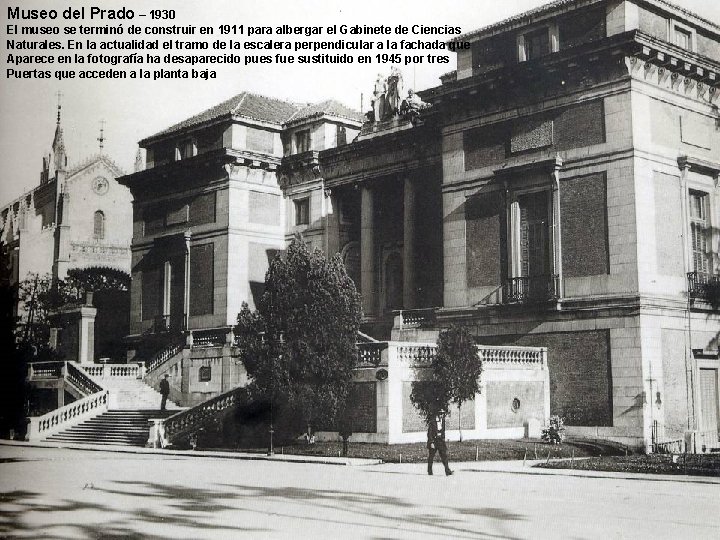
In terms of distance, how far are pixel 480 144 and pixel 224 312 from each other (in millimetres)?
16342

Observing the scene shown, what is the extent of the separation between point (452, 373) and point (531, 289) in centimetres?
657

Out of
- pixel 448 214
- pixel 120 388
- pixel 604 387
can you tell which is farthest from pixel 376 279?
pixel 604 387

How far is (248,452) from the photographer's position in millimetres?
28953

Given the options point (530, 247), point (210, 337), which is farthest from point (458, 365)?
point (210, 337)

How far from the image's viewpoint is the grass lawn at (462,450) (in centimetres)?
2614

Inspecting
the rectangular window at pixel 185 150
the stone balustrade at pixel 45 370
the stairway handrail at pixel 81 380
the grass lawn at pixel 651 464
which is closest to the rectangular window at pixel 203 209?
the rectangular window at pixel 185 150

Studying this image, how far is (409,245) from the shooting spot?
41250 millimetres

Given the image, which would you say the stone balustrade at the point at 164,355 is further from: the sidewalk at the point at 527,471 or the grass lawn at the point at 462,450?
the sidewalk at the point at 527,471

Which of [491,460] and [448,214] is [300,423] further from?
[448,214]

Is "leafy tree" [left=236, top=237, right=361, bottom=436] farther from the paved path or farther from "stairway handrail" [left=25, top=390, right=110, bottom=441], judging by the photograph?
"stairway handrail" [left=25, top=390, right=110, bottom=441]

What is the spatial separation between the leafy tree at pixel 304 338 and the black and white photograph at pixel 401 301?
0.09 metres

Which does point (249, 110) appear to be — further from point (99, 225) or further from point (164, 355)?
point (99, 225)

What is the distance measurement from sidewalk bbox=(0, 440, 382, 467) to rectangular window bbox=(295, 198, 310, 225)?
18.0m

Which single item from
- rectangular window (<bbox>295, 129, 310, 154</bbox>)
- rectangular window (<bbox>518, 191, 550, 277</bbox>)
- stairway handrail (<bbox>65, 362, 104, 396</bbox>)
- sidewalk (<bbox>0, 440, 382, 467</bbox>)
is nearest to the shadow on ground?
sidewalk (<bbox>0, 440, 382, 467</bbox>)
